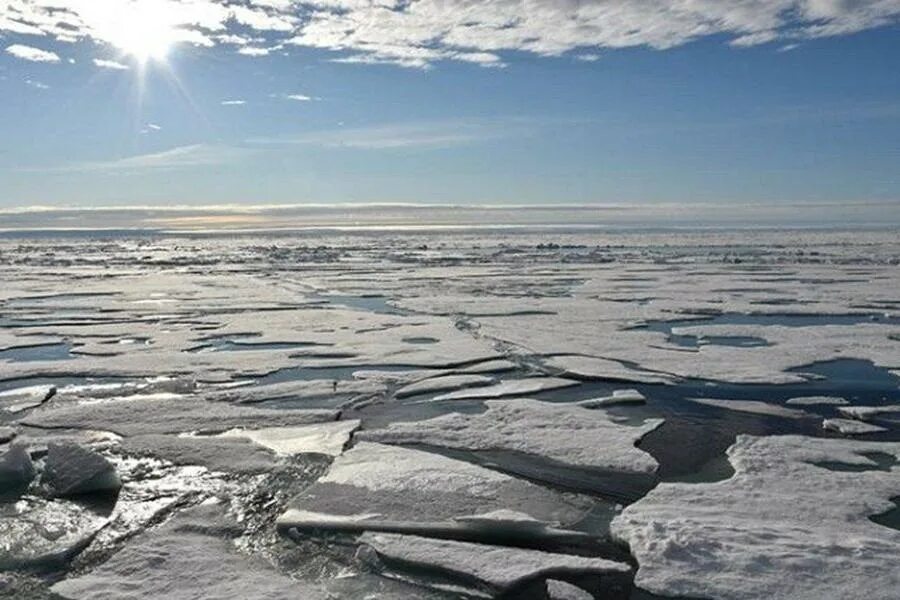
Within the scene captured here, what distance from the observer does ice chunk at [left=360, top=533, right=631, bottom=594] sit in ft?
10.9

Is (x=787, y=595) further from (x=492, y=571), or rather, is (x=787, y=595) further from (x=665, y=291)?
(x=665, y=291)

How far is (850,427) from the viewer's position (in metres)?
5.51

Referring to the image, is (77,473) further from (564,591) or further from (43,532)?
(564,591)

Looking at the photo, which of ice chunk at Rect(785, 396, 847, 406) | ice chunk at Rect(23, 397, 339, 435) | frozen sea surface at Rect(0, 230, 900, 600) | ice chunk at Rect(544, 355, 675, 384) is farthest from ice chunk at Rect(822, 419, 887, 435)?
ice chunk at Rect(23, 397, 339, 435)

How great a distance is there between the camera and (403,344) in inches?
364

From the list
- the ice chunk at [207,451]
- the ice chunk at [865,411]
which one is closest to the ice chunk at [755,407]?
the ice chunk at [865,411]

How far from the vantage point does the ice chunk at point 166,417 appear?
18.6ft

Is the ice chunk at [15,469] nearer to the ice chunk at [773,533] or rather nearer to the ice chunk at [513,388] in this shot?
the ice chunk at [513,388]

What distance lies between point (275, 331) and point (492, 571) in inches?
301

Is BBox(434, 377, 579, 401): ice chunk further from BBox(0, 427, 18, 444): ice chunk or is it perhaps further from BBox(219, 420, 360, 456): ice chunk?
BBox(0, 427, 18, 444): ice chunk

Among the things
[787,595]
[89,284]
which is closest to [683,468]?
[787,595]

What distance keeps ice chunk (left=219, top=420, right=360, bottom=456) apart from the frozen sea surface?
3cm

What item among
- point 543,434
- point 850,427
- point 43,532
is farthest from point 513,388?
point 43,532

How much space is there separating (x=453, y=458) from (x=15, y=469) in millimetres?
2490
